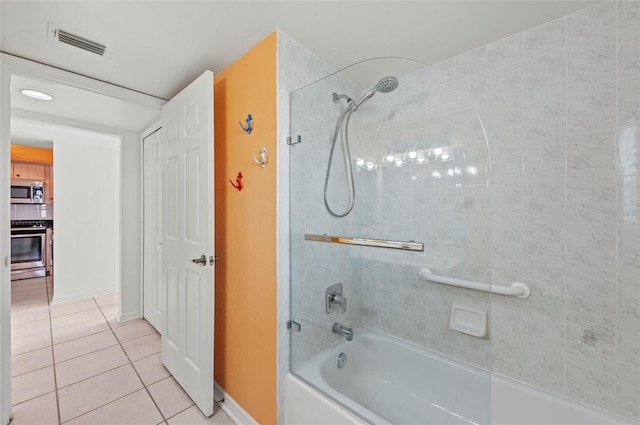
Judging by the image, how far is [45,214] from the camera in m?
5.04

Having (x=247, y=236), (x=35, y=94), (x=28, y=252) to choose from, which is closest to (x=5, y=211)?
(x=35, y=94)

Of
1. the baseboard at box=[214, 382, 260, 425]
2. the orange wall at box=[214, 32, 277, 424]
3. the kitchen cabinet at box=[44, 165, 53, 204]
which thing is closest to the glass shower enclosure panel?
the orange wall at box=[214, 32, 277, 424]

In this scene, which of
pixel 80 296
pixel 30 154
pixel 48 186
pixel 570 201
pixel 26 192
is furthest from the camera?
pixel 48 186

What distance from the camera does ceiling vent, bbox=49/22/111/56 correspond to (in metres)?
1.40

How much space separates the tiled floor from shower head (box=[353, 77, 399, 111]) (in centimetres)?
218

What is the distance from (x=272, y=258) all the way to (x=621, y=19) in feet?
6.67

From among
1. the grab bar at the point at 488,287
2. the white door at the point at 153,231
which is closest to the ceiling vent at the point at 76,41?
the white door at the point at 153,231

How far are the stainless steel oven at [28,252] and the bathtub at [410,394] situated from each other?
595cm

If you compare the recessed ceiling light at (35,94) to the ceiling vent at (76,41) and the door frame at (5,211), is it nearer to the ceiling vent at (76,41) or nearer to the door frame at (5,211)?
the door frame at (5,211)

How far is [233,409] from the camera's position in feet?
5.41

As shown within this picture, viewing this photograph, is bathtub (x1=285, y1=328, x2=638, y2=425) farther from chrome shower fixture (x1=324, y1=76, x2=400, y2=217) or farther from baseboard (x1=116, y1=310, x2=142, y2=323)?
baseboard (x1=116, y1=310, x2=142, y2=323)

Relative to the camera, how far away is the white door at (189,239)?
1.61 metres

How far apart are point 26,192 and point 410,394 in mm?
7121

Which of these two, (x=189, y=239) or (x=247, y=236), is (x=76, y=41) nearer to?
(x=189, y=239)
